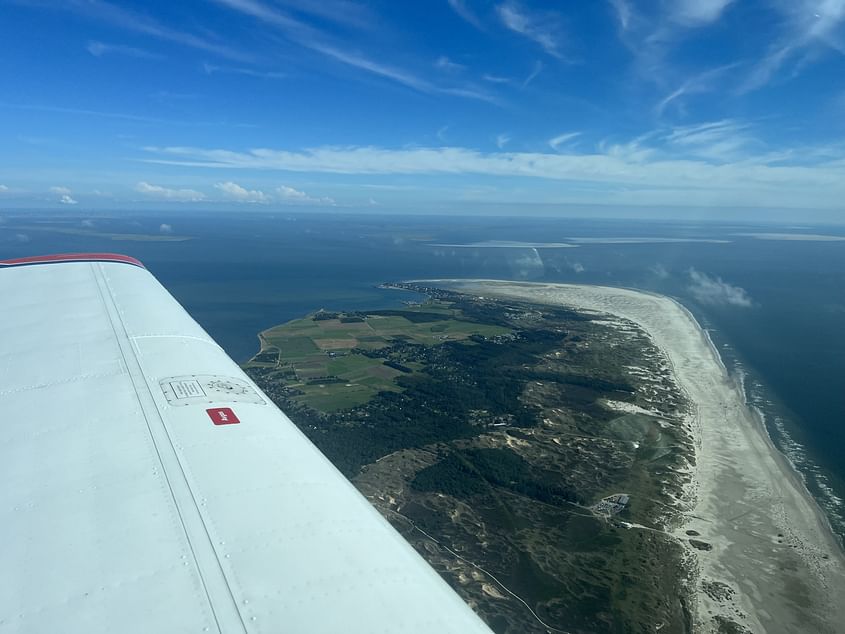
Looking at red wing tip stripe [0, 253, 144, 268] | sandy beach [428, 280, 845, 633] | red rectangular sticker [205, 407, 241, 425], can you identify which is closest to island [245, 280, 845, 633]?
sandy beach [428, 280, 845, 633]

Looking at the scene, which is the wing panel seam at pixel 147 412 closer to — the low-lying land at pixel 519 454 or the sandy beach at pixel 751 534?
the low-lying land at pixel 519 454

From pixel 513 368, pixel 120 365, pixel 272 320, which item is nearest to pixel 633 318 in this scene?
pixel 513 368

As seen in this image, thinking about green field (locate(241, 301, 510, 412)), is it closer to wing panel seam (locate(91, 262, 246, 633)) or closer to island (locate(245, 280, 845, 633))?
island (locate(245, 280, 845, 633))

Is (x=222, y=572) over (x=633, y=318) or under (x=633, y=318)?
over

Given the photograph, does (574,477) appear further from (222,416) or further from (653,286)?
(653,286)

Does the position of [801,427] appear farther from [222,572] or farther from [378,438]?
[222,572]

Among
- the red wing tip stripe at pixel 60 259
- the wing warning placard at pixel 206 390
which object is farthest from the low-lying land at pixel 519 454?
the red wing tip stripe at pixel 60 259

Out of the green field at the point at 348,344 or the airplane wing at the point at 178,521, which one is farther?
the green field at the point at 348,344
